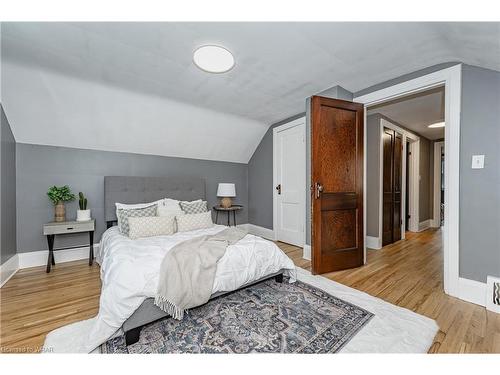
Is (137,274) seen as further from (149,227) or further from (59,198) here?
(59,198)

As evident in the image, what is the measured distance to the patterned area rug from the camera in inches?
53.4

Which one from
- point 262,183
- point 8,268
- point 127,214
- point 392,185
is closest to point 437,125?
point 392,185

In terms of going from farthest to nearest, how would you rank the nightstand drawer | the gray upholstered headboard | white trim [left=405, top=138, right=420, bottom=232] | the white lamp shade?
white trim [left=405, top=138, right=420, bottom=232] < the white lamp shade < the gray upholstered headboard < the nightstand drawer

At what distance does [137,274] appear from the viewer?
1.46 meters

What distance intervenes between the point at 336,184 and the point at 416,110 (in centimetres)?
227

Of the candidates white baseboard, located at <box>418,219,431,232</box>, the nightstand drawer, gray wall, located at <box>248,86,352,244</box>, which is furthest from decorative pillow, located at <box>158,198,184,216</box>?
white baseboard, located at <box>418,219,431,232</box>

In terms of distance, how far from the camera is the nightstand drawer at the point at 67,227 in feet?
8.45

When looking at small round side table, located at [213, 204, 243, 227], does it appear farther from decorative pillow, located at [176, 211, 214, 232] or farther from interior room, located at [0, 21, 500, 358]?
decorative pillow, located at [176, 211, 214, 232]

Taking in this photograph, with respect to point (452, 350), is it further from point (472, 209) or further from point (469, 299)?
point (472, 209)

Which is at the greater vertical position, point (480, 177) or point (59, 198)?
point (480, 177)

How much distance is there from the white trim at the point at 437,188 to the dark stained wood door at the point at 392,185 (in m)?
2.16

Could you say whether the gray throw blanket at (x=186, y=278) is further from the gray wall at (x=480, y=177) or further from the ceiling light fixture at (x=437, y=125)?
the ceiling light fixture at (x=437, y=125)

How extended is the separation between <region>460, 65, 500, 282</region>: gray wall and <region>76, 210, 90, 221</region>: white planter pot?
437 cm

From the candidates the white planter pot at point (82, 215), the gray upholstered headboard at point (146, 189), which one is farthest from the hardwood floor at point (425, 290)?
the white planter pot at point (82, 215)
